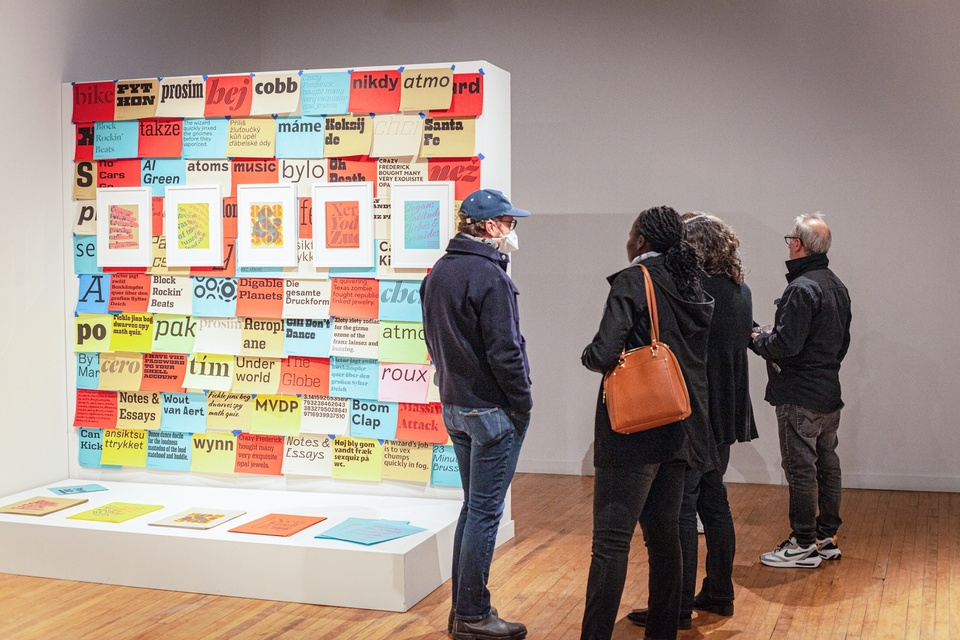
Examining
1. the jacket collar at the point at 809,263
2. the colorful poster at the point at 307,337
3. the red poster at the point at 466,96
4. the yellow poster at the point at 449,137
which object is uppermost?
the red poster at the point at 466,96

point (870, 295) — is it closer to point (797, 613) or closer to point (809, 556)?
point (809, 556)

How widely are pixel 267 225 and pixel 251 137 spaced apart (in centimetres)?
43

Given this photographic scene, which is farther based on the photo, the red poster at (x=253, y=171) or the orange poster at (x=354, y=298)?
the red poster at (x=253, y=171)

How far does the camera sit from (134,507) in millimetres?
4359

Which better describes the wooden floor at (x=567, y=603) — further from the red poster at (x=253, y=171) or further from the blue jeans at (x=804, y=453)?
the red poster at (x=253, y=171)

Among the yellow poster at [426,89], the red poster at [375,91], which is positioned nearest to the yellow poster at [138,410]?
the red poster at [375,91]

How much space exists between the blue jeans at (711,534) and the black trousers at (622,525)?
372 mm

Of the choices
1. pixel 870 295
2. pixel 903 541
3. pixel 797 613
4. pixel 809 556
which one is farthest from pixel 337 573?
pixel 870 295

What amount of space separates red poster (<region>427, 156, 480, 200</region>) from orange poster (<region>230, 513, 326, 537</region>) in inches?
60.4

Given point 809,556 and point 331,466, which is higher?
point 331,466

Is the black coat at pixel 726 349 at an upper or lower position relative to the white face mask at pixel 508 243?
lower

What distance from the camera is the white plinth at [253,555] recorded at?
3.72 m

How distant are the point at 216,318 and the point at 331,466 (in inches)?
35.6

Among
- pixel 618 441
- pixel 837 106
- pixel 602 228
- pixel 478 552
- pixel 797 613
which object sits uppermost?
pixel 837 106
